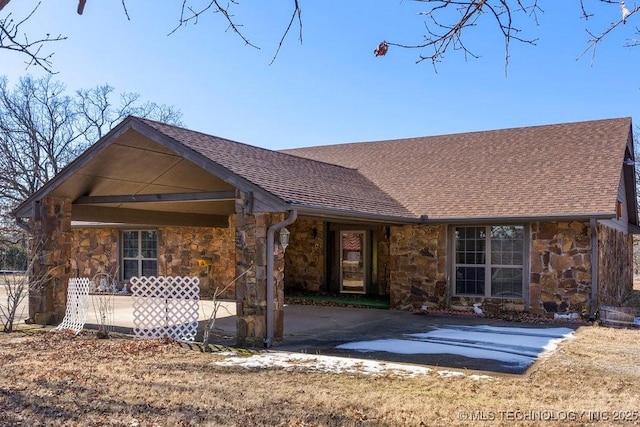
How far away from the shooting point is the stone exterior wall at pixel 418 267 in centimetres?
1445

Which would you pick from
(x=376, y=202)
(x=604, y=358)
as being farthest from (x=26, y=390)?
(x=376, y=202)

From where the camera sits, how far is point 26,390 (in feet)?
22.4

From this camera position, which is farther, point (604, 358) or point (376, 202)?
point (376, 202)

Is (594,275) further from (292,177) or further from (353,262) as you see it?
(353,262)

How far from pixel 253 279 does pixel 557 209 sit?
6754 mm

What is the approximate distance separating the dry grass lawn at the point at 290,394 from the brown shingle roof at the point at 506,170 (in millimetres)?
4893

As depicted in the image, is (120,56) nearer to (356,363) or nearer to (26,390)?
(26,390)

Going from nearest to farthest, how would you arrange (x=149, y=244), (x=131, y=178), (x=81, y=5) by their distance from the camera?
1. (x=81, y=5)
2. (x=131, y=178)
3. (x=149, y=244)

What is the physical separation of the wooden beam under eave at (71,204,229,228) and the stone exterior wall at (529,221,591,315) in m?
8.84

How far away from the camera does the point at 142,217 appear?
15578mm

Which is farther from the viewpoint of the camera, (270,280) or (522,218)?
(522,218)

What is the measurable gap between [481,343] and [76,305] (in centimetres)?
748

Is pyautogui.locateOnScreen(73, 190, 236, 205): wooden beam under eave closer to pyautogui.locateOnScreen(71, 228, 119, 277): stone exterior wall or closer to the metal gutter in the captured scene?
the metal gutter

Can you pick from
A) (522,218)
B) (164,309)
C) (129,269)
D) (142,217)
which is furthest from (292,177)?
(129,269)
